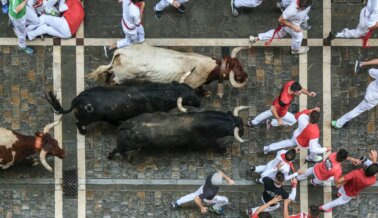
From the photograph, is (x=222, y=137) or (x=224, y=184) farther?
(x=224, y=184)

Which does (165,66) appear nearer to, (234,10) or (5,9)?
(234,10)

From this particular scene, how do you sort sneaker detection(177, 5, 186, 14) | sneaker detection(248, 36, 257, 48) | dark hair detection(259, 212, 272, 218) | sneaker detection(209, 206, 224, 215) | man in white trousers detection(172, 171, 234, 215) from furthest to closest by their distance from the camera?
sneaker detection(177, 5, 186, 14) → sneaker detection(248, 36, 257, 48) → sneaker detection(209, 206, 224, 215) → man in white trousers detection(172, 171, 234, 215) → dark hair detection(259, 212, 272, 218)

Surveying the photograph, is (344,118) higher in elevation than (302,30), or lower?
lower

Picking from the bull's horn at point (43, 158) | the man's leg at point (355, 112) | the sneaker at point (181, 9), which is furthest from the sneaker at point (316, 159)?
the bull's horn at point (43, 158)

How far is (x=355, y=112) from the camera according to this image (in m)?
15.1

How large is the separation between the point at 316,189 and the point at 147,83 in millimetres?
4898

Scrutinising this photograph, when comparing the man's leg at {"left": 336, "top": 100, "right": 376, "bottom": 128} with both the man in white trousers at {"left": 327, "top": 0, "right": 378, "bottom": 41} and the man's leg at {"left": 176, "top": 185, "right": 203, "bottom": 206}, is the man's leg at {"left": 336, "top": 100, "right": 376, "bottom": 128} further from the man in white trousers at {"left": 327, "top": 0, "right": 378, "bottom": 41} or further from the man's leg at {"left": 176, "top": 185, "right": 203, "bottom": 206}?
the man's leg at {"left": 176, "top": 185, "right": 203, "bottom": 206}

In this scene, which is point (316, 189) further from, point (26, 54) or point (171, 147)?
point (26, 54)

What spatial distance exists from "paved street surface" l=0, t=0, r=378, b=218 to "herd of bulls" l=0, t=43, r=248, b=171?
1042 millimetres

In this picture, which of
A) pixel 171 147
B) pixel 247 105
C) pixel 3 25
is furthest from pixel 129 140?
pixel 3 25

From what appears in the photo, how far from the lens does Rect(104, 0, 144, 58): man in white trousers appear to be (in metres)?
13.8

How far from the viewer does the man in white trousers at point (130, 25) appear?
13.8m

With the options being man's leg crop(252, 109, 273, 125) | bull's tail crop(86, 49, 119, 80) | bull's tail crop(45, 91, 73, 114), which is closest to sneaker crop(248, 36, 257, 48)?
man's leg crop(252, 109, 273, 125)

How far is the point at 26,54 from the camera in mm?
15648
